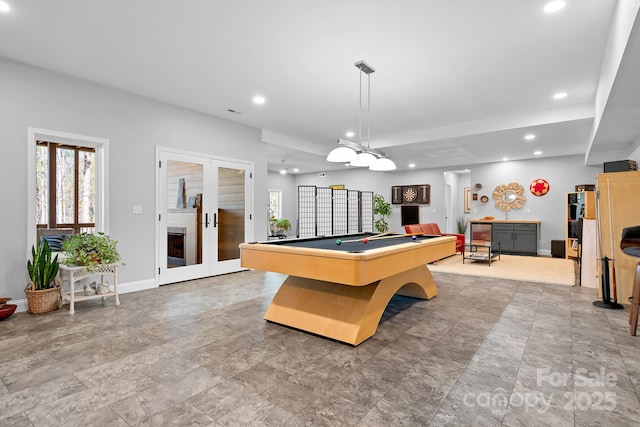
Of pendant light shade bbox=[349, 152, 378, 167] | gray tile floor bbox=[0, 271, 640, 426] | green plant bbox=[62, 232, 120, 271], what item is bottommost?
gray tile floor bbox=[0, 271, 640, 426]

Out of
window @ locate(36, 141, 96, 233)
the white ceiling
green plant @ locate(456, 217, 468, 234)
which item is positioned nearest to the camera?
the white ceiling

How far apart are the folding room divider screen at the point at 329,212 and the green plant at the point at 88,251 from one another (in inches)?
183

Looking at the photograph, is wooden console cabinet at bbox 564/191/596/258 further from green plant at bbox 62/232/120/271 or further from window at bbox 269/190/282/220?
green plant at bbox 62/232/120/271

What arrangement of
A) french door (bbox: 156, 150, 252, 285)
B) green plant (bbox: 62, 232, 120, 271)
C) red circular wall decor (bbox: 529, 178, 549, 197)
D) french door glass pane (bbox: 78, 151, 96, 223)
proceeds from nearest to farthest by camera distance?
1. green plant (bbox: 62, 232, 120, 271)
2. french door (bbox: 156, 150, 252, 285)
3. french door glass pane (bbox: 78, 151, 96, 223)
4. red circular wall decor (bbox: 529, 178, 549, 197)

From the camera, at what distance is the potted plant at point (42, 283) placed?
343 centimetres

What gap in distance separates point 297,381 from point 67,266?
10.2 ft

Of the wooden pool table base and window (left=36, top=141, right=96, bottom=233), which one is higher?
window (left=36, top=141, right=96, bottom=233)

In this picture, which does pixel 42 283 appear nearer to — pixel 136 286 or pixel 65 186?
pixel 136 286

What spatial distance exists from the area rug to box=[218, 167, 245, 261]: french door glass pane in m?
3.72

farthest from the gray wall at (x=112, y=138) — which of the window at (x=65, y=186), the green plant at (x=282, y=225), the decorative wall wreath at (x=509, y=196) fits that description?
the decorative wall wreath at (x=509, y=196)

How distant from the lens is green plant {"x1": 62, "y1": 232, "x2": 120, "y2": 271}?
3.56 metres

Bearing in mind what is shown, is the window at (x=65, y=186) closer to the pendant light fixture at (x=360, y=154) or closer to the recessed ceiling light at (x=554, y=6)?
the pendant light fixture at (x=360, y=154)

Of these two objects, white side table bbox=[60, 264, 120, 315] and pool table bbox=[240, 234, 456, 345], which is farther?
white side table bbox=[60, 264, 120, 315]

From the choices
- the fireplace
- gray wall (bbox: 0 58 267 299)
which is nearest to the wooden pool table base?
the fireplace
